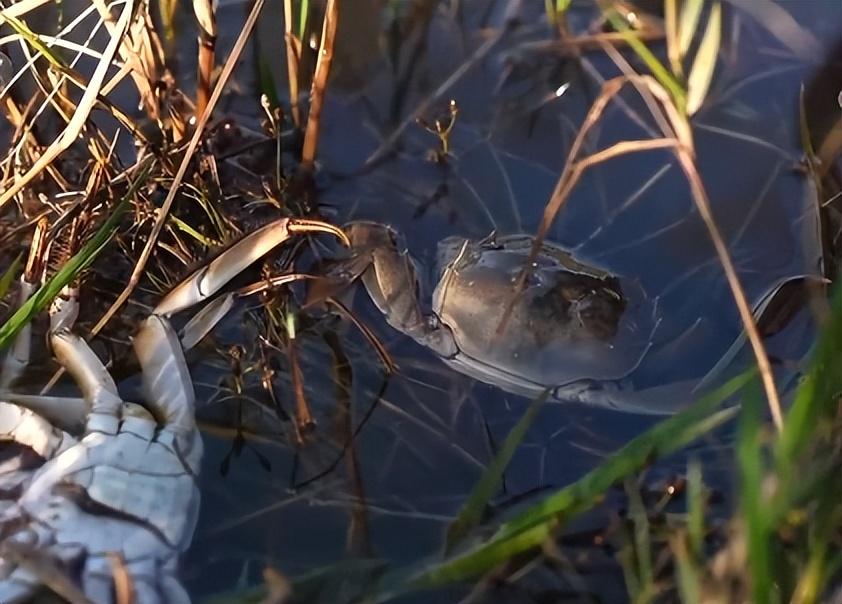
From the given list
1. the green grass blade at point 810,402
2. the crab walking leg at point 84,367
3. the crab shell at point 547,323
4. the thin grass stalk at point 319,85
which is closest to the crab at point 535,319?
the crab shell at point 547,323

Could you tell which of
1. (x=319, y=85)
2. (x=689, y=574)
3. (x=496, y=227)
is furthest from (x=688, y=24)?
(x=689, y=574)

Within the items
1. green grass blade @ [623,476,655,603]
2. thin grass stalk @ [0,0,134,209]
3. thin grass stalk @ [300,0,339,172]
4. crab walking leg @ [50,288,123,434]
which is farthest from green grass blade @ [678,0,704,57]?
crab walking leg @ [50,288,123,434]

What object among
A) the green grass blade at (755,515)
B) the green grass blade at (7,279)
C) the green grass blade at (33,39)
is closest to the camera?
the green grass blade at (755,515)

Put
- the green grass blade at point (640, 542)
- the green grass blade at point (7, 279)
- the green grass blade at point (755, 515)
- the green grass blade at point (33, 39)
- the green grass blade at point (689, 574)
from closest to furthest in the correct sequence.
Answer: the green grass blade at point (755, 515) < the green grass blade at point (689, 574) < the green grass blade at point (640, 542) < the green grass blade at point (33, 39) < the green grass blade at point (7, 279)

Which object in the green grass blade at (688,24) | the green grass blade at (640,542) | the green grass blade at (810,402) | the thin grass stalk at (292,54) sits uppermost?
the green grass blade at (688,24)

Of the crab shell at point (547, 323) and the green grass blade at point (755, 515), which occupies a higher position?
the green grass blade at point (755, 515)

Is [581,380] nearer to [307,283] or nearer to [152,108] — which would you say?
[307,283]

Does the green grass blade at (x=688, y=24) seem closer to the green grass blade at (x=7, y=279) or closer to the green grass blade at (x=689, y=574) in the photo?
the green grass blade at (x=689, y=574)

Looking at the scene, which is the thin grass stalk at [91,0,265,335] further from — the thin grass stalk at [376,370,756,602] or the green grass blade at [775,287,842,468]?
the green grass blade at [775,287,842,468]

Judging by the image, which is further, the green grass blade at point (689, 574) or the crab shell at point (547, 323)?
the crab shell at point (547, 323)

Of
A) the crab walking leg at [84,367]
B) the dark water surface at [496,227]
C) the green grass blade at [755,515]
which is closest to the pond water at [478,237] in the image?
the dark water surface at [496,227]
